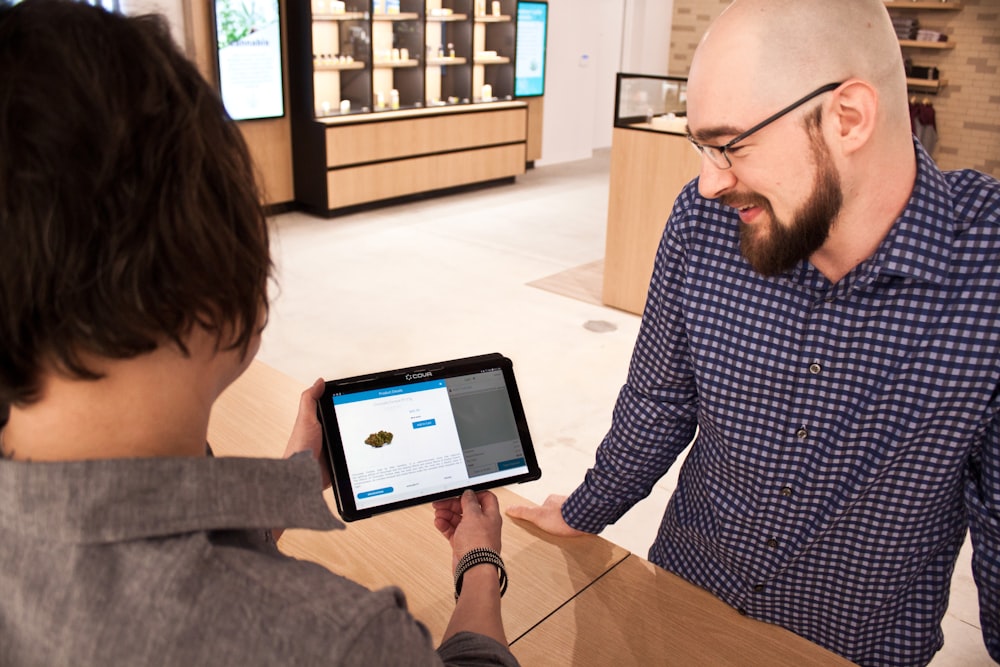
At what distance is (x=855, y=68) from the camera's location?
112cm

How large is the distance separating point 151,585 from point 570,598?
0.82 metres

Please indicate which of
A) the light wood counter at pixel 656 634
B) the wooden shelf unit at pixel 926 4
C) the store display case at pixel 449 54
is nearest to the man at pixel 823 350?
the light wood counter at pixel 656 634

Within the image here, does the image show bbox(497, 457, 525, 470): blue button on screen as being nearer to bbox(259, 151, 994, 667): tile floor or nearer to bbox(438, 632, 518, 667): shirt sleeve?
bbox(438, 632, 518, 667): shirt sleeve

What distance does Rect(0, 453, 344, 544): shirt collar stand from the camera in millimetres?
537

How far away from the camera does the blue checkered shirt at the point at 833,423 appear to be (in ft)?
3.73

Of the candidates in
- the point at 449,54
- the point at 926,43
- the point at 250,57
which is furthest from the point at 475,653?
the point at 926,43

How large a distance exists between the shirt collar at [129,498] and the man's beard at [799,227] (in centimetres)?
86

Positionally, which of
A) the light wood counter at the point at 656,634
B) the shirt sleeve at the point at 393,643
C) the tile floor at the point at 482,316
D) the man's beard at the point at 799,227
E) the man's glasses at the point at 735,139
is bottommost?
the tile floor at the point at 482,316

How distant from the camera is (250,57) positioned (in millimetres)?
6266

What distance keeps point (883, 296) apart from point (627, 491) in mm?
522

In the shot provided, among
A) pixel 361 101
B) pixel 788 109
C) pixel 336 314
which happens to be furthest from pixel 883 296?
pixel 361 101

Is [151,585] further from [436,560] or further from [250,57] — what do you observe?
[250,57]

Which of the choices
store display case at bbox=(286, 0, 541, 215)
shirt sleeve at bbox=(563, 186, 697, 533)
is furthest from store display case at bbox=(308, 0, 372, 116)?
shirt sleeve at bbox=(563, 186, 697, 533)

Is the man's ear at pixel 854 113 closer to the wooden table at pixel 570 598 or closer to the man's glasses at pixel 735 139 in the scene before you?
the man's glasses at pixel 735 139
